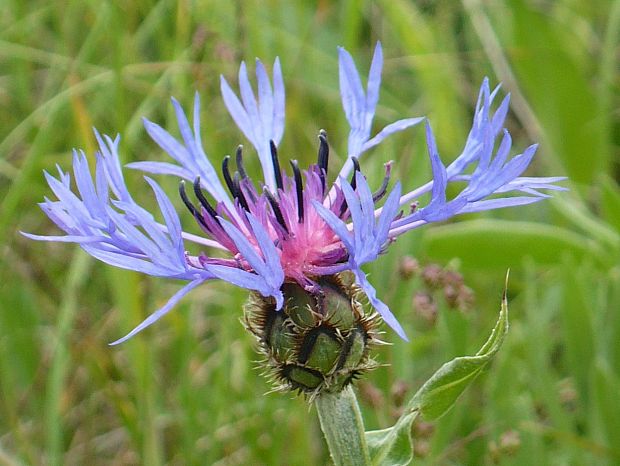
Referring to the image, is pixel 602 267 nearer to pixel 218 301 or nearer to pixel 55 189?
pixel 218 301

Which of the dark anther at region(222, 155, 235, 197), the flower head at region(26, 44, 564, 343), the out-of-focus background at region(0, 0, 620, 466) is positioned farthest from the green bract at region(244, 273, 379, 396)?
the out-of-focus background at region(0, 0, 620, 466)

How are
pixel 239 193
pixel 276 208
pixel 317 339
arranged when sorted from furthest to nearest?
pixel 239 193
pixel 276 208
pixel 317 339

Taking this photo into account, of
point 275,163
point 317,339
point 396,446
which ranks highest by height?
point 275,163

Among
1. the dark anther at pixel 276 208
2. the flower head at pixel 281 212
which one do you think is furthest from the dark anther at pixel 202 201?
the dark anther at pixel 276 208

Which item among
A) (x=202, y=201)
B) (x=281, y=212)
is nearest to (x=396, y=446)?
(x=281, y=212)

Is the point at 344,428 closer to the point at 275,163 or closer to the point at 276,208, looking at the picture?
the point at 276,208

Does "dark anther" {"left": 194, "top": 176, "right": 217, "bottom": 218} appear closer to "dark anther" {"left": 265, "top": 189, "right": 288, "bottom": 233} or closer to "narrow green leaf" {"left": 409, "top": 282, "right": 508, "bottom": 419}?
"dark anther" {"left": 265, "top": 189, "right": 288, "bottom": 233}
